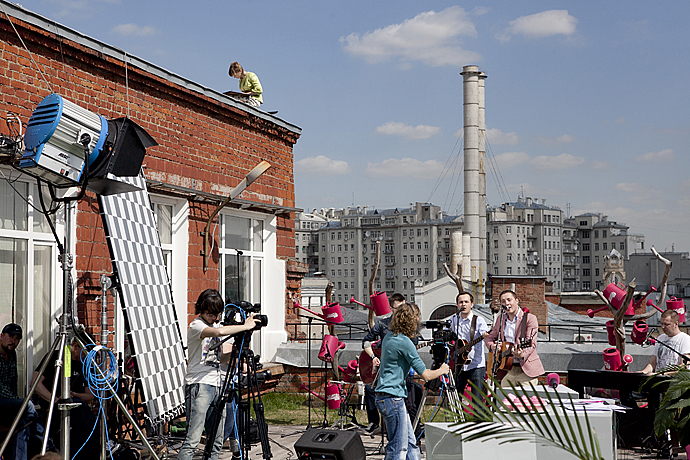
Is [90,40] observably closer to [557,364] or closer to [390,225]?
[557,364]

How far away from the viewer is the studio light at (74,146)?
501 centimetres

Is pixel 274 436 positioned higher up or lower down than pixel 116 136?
lower down

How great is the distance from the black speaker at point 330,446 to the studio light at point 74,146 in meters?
2.65

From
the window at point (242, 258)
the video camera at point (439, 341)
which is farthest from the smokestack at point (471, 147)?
the video camera at point (439, 341)

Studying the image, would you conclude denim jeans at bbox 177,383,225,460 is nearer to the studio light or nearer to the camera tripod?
the camera tripod

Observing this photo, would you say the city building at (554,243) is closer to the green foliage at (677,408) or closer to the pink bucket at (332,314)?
the pink bucket at (332,314)

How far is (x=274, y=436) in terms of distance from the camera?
334 inches

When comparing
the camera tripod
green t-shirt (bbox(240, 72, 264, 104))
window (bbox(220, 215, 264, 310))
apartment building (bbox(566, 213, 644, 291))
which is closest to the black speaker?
the camera tripod

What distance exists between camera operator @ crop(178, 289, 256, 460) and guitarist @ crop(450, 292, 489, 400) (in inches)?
113

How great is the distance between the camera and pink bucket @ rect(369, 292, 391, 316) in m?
8.82

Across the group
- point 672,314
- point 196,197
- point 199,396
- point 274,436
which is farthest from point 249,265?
point 672,314

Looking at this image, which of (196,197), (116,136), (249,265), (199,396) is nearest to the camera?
(116,136)

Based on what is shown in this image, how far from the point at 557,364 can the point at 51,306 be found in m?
6.68

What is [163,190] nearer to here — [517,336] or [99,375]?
[99,375]
